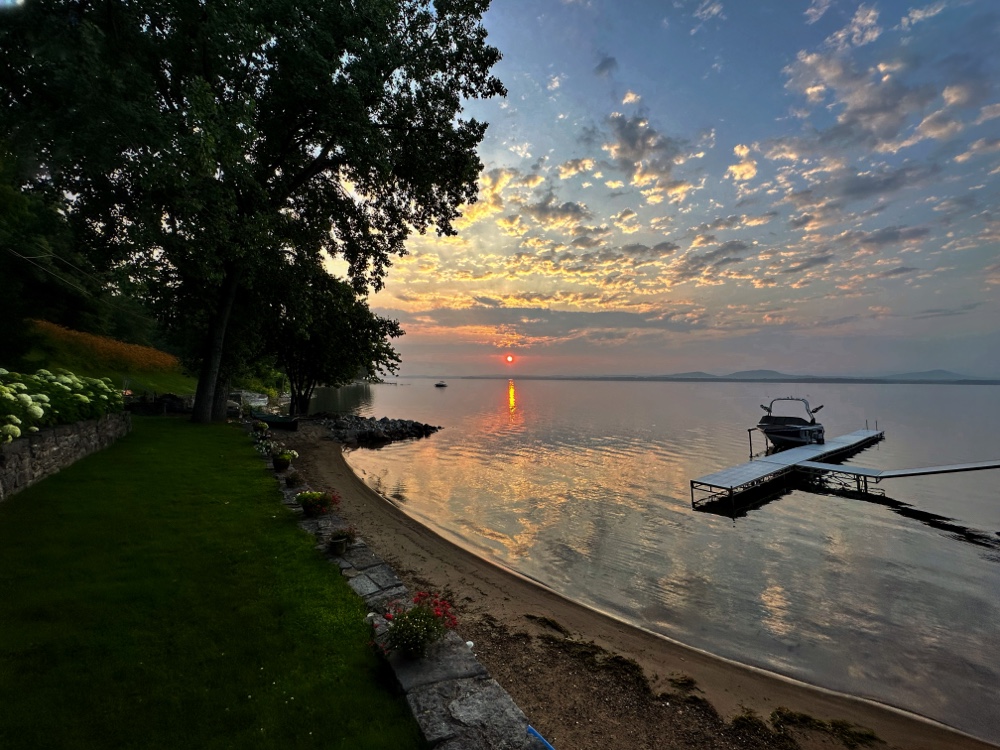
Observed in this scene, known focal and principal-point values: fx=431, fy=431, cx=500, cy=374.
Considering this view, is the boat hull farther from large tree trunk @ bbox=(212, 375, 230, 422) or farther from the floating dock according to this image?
large tree trunk @ bbox=(212, 375, 230, 422)

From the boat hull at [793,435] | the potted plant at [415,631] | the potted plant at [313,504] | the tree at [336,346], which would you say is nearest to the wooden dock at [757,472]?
the boat hull at [793,435]

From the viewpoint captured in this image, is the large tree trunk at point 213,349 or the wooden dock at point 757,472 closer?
the wooden dock at point 757,472

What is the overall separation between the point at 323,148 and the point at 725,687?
30.1 metres

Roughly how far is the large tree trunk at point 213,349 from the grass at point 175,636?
15.8 m

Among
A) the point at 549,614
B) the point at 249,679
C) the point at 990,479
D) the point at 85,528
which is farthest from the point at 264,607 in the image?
the point at 990,479

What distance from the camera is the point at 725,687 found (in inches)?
389

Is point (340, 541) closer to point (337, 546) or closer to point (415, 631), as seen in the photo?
point (337, 546)

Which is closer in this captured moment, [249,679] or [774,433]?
[249,679]

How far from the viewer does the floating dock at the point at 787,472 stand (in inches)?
1065

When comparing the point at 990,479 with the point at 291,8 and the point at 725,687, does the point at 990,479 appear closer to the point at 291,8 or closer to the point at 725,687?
the point at 725,687

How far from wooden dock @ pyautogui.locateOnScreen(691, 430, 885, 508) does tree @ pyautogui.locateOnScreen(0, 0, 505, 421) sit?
80.3ft

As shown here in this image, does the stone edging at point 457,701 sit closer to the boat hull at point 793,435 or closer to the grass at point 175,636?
the grass at point 175,636

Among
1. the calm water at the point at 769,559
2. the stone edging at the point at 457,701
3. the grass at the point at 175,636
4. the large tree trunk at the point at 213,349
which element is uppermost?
the large tree trunk at the point at 213,349

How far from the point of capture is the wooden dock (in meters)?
26.7
